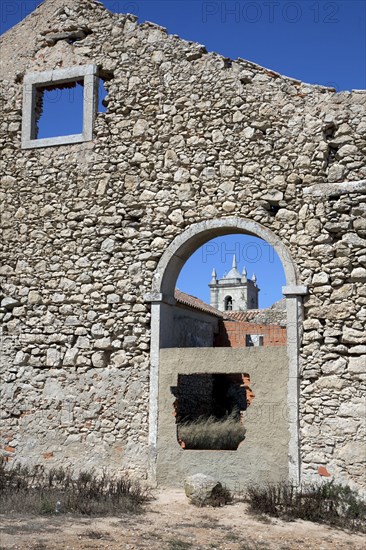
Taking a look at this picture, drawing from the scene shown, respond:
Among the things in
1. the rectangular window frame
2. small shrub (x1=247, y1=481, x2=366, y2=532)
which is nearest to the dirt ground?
small shrub (x1=247, y1=481, x2=366, y2=532)

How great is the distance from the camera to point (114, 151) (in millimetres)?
10398

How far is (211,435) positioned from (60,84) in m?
6.68

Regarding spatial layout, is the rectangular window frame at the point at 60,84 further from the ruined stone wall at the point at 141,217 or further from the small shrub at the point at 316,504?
the small shrub at the point at 316,504

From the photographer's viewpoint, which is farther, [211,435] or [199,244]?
[199,244]

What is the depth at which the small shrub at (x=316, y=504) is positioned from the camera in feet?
24.2

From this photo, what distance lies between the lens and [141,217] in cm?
1001

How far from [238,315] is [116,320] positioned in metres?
12.4

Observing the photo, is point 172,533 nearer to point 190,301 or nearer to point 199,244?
point 199,244

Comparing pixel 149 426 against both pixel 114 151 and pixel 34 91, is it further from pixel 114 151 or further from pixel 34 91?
pixel 34 91

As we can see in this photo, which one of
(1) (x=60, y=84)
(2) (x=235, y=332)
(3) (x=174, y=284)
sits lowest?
(2) (x=235, y=332)

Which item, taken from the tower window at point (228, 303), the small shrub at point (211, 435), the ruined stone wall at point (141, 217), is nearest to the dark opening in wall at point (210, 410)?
the small shrub at point (211, 435)

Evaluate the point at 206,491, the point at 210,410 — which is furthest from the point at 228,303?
the point at 206,491

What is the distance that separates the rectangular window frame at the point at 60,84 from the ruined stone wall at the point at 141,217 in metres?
0.15

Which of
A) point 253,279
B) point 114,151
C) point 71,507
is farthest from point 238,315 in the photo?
point 253,279
